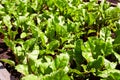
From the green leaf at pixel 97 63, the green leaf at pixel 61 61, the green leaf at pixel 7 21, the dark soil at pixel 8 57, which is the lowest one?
the dark soil at pixel 8 57

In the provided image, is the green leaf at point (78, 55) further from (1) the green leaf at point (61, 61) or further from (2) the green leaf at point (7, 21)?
(2) the green leaf at point (7, 21)

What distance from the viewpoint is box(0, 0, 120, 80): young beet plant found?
8.48 ft

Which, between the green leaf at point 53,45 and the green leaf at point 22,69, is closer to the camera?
the green leaf at point 22,69

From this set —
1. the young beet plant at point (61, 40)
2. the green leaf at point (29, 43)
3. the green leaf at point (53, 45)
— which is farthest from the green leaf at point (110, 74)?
the green leaf at point (29, 43)

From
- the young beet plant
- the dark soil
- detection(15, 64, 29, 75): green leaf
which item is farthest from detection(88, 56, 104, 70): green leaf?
the dark soil

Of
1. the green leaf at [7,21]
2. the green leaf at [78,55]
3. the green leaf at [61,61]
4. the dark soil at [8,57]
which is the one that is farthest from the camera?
the green leaf at [7,21]

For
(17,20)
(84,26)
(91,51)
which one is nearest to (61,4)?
(84,26)

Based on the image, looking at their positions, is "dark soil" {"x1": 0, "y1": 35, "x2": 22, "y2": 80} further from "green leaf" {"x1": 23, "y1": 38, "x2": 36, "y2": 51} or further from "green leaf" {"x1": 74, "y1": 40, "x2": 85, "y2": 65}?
"green leaf" {"x1": 74, "y1": 40, "x2": 85, "y2": 65}

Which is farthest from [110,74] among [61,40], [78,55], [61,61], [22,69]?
[61,40]

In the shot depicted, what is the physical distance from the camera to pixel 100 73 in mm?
2570

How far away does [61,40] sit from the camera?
319 centimetres

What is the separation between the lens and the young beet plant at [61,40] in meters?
2.58

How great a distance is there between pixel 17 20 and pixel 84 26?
2.99 ft

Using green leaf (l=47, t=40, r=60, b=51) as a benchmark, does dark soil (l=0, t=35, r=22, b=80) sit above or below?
below
